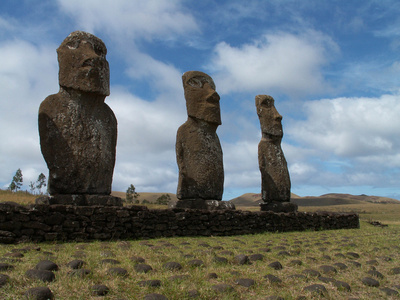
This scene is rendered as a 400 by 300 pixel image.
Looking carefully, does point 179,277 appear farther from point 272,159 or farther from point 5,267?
point 272,159

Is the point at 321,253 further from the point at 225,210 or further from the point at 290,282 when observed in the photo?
the point at 225,210

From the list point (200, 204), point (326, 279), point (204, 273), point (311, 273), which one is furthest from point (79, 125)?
point (326, 279)

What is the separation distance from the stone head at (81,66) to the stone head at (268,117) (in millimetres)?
7499

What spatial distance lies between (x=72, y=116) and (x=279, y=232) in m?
7.45

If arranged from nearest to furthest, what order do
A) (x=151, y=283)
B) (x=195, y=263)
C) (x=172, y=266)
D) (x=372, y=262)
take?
(x=151, y=283), (x=172, y=266), (x=195, y=263), (x=372, y=262)

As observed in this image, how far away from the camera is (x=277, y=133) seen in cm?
1470

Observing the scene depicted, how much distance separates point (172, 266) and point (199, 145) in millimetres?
6143

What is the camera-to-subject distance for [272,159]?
1434 centimetres

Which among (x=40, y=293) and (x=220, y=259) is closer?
(x=40, y=293)

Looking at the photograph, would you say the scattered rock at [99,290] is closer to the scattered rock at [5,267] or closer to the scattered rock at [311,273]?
the scattered rock at [5,267]

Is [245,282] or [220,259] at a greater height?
[220,259]

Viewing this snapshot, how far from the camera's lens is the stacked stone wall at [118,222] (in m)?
7.03

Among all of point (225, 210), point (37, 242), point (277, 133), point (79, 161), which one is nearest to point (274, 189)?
point (277, 133)

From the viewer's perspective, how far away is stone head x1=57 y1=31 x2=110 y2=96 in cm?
855
